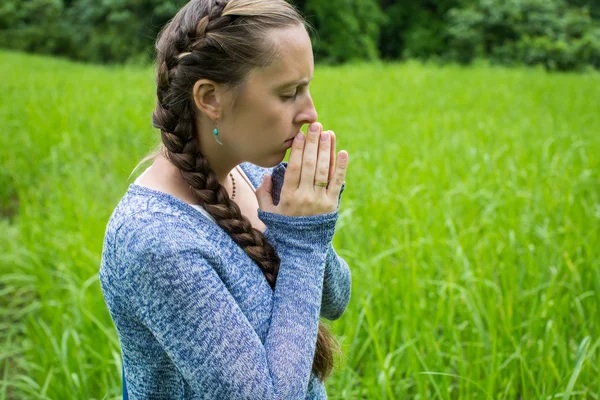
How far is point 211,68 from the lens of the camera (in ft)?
3.16

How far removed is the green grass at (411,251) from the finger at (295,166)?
0.35 metres

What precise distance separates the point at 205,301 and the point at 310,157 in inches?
12.1

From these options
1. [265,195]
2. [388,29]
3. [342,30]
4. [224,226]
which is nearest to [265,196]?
[265,195]

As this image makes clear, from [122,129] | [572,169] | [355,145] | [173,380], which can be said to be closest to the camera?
[173,380]

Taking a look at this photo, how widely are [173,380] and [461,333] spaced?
149cm

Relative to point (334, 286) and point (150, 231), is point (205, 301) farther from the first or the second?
point (334, 286)

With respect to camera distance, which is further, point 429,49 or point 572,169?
point 429,49

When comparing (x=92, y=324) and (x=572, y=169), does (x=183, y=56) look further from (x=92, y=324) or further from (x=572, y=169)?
(x=572, y=169)

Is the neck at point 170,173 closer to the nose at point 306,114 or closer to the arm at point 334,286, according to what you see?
the nose at point 306,114

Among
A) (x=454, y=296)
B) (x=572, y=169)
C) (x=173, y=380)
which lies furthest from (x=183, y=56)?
(x=572, y=169)

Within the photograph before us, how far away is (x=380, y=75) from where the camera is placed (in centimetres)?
972

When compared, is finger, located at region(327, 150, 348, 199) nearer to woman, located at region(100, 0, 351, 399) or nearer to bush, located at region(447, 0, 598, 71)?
A: woman, located at region(100, 0, 351, 399)

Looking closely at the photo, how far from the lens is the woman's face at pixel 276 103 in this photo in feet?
3.14

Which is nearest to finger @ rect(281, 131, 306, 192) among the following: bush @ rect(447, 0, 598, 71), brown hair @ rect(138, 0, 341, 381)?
brown hair @ rect(138, 0, 341, 381)
